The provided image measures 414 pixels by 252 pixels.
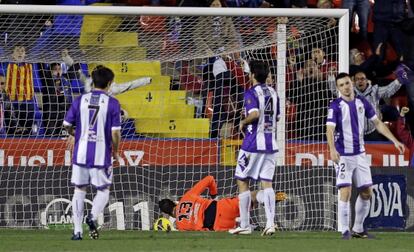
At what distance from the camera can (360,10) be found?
2077cm

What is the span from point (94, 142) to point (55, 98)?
14.6 feet

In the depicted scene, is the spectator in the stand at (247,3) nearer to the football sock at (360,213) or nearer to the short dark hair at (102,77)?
the football sock at (360,213)

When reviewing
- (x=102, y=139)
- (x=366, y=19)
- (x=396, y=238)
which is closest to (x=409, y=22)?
(x=366, y=19)

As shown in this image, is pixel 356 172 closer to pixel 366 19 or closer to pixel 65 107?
pixel 65 107

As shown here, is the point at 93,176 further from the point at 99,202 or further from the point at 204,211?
the point at 204,211

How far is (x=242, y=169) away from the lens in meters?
14.7

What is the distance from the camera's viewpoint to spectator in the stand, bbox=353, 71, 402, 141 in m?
18.9

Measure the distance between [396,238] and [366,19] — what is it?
6945 mm

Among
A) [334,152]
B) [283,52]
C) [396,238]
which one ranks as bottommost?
[396,238]

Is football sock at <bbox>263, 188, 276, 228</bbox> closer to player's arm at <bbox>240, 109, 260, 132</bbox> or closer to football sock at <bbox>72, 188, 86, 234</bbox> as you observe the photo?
player's arm at <bbox>240, 109, 260, 132</bbox>

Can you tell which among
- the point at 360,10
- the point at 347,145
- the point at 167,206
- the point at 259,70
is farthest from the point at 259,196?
the point at 360,10

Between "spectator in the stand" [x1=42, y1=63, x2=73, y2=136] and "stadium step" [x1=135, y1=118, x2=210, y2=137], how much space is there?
1041 millimetres

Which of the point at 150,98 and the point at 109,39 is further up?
the point at 109,39

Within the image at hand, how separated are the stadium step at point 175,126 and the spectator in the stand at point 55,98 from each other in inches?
41.0
